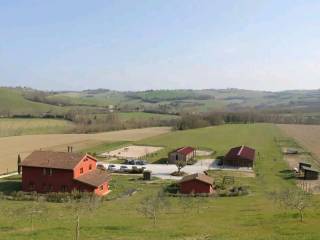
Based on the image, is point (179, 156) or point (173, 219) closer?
point (173, 219)

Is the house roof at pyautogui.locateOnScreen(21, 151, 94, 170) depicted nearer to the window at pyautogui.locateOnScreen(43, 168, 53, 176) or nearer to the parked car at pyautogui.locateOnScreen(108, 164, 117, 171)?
the window at pyautogui.locateOnScreen(43, 168, 53, 176)

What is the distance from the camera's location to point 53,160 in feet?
197

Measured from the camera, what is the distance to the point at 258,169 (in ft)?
244

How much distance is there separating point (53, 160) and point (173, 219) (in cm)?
2822

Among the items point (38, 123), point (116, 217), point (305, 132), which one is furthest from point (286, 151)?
point (38, 123)

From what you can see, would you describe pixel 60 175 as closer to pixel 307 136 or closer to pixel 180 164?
pixel 180 164

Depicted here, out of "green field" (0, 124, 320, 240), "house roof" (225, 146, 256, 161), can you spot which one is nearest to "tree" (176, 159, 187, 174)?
"house roof" (225, 146, 256, 161)

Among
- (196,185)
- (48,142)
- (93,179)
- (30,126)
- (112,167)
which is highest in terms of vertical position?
(30,126)

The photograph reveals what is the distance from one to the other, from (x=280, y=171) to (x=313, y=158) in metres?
18.0

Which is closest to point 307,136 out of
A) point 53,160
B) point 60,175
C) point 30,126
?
point 30,126

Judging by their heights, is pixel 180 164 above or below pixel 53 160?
below

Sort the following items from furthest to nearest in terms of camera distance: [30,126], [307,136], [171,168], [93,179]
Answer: [30,126], [307,136], [171,168], [93,179]

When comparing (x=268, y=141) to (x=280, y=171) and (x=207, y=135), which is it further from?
(x=280, y=171)

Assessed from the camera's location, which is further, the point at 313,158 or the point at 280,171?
the point at 313,158
